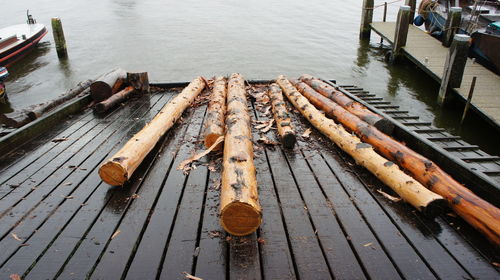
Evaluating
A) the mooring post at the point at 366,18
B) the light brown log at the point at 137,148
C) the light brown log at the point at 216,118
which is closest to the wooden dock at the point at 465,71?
the mooring post at the point at 366,18

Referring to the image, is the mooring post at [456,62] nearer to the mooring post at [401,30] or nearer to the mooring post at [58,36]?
the mooring post at [401,30]

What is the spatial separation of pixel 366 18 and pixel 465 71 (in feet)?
31.1

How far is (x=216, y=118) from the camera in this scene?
228 inches

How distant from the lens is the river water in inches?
572

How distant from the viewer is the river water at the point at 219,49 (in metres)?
14.5

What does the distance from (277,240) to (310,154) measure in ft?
6.77

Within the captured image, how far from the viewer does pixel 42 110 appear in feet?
23.8

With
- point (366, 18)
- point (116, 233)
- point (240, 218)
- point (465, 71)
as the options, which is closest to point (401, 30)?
point (465, 71)

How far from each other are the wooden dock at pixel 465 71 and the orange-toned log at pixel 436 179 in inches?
217

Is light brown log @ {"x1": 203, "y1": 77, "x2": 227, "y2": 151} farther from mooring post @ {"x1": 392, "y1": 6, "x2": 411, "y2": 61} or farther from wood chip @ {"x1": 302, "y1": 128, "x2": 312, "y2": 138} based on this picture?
mooring post @ {"x1": 392, "y1": 6, "x2": 411, "y2": 61}

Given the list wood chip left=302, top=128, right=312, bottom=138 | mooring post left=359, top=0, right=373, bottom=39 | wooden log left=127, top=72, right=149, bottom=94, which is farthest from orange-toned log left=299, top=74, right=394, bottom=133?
mooring post left=359, top=0, right=373, bottom=39

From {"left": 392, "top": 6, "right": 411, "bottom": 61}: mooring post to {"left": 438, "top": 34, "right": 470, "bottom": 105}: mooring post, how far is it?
4471 mm

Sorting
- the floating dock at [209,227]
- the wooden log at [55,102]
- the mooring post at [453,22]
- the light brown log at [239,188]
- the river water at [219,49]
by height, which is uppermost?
the mooring post at [453,22]

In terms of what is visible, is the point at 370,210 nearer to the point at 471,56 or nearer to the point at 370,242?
the point at 370,242
